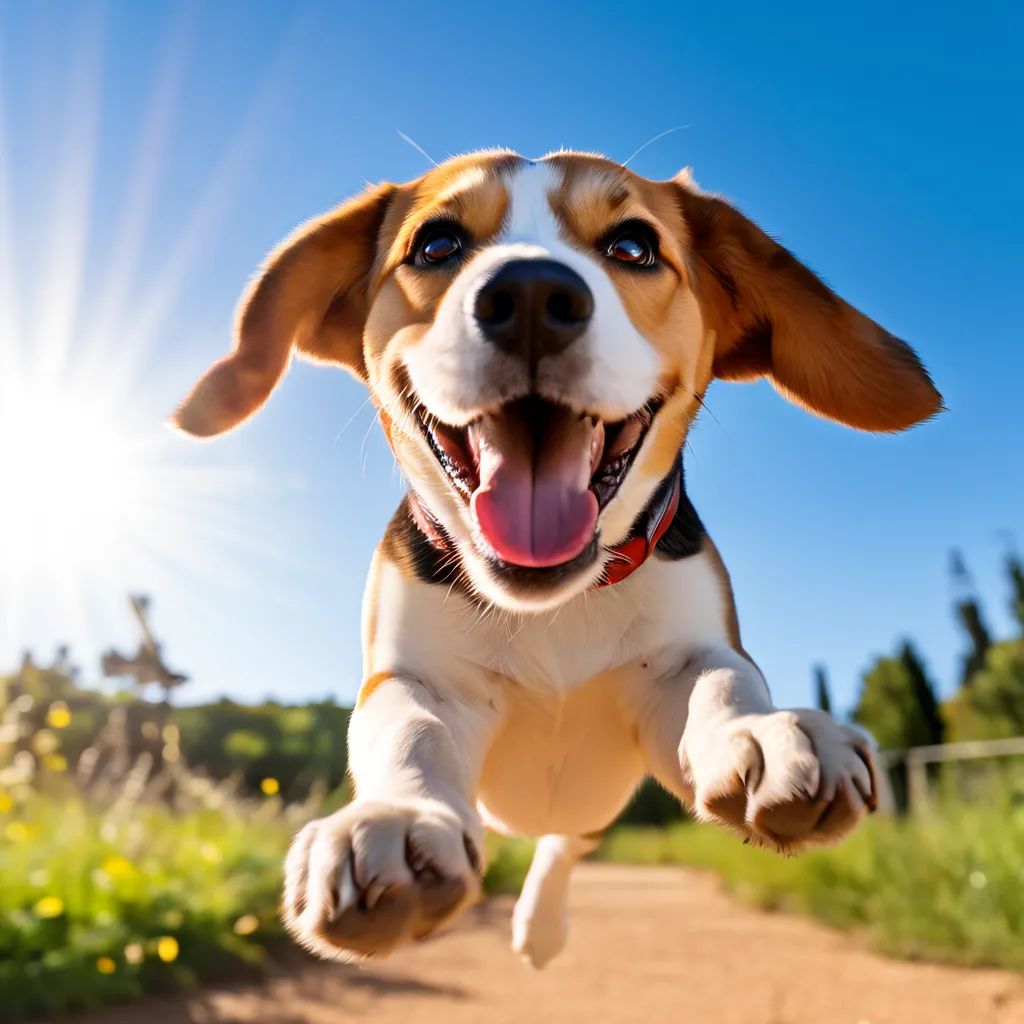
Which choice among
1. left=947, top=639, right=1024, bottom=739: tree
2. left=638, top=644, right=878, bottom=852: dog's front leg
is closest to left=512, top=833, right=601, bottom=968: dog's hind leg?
left=638, top=644, right=878, bottom=852: dog's front leg

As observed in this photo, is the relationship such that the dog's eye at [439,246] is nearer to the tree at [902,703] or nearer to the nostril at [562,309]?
the nostril at [562,309]

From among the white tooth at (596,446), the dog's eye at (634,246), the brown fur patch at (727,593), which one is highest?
the dog's eye at (634,246)

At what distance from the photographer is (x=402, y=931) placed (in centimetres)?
134

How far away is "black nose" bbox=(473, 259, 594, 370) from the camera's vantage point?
171 cm

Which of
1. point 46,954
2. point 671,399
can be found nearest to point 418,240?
point 671,399

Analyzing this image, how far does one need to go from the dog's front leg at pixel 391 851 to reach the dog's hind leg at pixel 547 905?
1.39 m

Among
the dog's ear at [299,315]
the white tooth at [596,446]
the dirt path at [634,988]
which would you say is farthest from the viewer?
the dirt path at [634,988]

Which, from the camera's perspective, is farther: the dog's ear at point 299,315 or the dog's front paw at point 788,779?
the dog's ear at point 299,315

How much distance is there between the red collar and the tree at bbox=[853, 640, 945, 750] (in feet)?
67.4

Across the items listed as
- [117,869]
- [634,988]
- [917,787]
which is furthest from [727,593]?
[917,787]

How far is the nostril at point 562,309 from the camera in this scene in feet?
5.68

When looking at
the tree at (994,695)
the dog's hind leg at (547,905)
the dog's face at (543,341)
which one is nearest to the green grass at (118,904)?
the dog's hind leg at (547,905)

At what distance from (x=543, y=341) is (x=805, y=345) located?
0.83 metres

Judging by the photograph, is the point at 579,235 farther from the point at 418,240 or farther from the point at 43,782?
the point at 43,782
